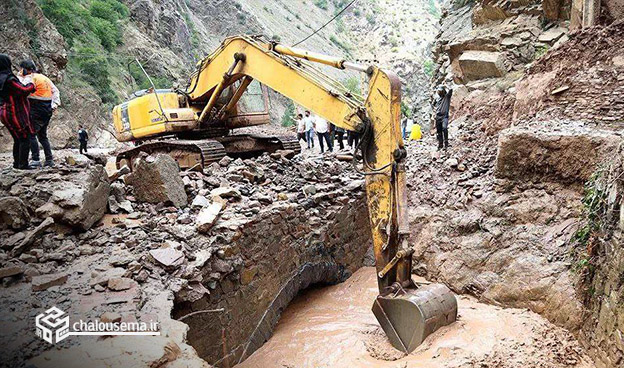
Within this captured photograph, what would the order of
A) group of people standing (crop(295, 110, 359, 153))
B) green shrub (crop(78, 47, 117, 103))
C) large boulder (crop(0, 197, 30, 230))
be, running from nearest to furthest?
1. large boulder (crop(0, 197, 30, 230))
2. group of people standing (crop(295, 110, 359, 153))
3. green shrub (crop(78, 47, 117, 103))

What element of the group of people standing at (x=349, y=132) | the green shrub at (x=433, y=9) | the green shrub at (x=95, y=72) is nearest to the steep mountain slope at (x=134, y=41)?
the green shrub at (x=95, y=72)

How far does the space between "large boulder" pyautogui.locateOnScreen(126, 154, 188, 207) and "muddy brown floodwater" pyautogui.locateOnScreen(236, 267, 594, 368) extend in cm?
222

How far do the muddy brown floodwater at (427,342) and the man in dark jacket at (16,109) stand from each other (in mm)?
3739

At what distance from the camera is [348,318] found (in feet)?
18.6

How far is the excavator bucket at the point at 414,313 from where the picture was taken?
4.07 m

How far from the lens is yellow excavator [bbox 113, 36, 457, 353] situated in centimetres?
418

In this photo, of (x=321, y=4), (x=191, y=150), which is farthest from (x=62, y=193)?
(x=321, y=4)

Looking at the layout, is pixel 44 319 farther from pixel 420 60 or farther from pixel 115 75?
pixel 420 60

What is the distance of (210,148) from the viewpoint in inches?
285

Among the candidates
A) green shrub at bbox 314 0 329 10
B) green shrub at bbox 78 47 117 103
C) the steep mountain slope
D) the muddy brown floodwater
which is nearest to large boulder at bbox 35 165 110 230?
the muddy brown floodwater

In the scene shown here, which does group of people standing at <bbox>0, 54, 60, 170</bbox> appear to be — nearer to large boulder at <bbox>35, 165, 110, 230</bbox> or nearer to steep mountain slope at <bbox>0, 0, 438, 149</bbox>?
large boulder at <bbox>35, 165, 110, 230</bbox>

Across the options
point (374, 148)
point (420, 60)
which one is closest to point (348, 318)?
point (374, 148)

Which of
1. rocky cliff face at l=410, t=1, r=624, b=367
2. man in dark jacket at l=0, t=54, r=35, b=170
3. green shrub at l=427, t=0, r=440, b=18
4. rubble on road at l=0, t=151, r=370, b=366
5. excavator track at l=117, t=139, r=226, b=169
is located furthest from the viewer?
green shrub at l=427, t=0, r=440, b=18

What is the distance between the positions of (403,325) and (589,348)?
1844 millimetres
